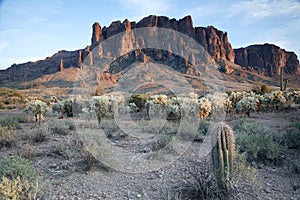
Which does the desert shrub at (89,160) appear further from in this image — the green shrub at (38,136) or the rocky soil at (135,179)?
the green shrub at (38,136)

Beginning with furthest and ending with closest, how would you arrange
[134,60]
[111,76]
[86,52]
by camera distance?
[86,52], [134,60], [111,76]

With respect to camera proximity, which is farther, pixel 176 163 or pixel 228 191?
pixel 176 163

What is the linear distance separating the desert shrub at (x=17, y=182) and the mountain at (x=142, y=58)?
5630cm

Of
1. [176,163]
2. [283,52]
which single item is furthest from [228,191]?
[283,52]

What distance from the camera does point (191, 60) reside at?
260 feet

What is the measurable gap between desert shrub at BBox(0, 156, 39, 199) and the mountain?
2217 inches

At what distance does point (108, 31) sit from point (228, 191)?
11350 cm

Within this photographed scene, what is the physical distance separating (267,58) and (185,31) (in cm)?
4401

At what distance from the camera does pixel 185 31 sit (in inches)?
4328

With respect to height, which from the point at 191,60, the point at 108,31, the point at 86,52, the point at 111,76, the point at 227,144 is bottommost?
the point at 227,144

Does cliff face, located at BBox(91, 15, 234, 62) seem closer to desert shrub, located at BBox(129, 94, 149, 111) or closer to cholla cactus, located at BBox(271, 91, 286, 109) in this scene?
desert shrub, located at BBox(129, 94, 149, 111)

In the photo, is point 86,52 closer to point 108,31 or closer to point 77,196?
point 108,31

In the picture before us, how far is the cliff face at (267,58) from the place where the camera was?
366 feet

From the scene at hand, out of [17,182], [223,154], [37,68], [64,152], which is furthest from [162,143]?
[37,68]
